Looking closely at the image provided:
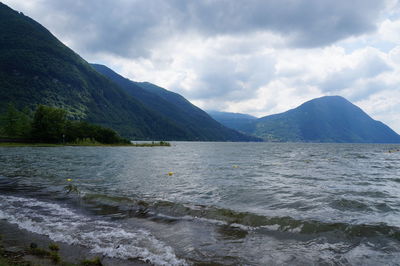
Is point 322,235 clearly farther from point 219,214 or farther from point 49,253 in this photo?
point 49,253

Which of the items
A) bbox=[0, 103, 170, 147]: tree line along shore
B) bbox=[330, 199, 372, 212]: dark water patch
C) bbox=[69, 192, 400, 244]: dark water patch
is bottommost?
bbox=[69, 192, 400, 244]: dark water patch

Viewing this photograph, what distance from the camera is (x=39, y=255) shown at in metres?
8.27

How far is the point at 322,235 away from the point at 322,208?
4733mm

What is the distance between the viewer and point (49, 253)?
8.41 metres

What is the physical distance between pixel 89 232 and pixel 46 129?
433 feet

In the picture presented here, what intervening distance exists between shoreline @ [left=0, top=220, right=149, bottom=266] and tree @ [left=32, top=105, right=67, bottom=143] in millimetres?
130729

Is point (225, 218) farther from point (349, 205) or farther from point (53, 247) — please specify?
point (349, 205)

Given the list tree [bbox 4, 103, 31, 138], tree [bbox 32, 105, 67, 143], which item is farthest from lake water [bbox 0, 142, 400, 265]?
tree [bbox 4, 103, 31, 138]

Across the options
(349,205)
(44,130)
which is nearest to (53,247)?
(349,205)

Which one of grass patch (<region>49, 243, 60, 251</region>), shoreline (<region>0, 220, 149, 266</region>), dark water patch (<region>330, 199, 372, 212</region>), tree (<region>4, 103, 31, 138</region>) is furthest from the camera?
tree (<region>4, 103, 31, 138</region>)

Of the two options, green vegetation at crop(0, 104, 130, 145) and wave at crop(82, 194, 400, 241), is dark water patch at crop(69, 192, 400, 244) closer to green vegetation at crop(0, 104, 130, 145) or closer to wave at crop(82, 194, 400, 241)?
wave at crop(82, 194, 400, 241)

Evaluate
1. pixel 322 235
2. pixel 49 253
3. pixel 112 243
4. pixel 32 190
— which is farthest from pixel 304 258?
pixel 32 190

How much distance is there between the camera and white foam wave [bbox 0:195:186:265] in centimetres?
880

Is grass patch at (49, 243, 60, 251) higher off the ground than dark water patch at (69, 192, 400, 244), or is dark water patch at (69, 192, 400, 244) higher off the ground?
grass patch at (49, 243, 60, 251)
